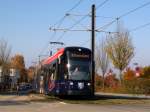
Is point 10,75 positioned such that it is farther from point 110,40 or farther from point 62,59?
point 62,59

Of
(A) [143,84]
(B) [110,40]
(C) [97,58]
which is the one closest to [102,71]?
(C) [97,58]

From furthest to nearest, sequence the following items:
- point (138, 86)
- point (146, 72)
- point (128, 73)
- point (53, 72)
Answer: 1. point (128, 73)
2. point (146, 72)
3. point (138, 86)
4. point (53, 72)

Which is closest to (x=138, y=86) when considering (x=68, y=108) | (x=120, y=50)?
(x=120, y=50)

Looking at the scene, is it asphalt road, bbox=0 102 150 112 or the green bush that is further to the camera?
the green bush

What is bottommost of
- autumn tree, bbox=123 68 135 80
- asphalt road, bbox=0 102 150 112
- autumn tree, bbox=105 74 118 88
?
asphalt road, bbox=0 102 150 112

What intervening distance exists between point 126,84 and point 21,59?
79.4 m

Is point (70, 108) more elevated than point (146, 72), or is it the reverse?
point (146, 72)

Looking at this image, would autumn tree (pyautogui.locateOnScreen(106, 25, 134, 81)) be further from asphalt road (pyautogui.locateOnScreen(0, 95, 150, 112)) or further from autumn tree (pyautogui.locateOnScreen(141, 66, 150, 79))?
asphalt road (pyautogui.locateOnScreen(0, 95, 150, 112))

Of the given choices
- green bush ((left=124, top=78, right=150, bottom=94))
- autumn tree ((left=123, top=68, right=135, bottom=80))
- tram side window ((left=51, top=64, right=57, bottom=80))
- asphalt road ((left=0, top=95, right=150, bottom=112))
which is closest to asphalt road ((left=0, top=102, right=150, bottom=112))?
asphalt road ((left=0, top=95, right=150, bottom=112))

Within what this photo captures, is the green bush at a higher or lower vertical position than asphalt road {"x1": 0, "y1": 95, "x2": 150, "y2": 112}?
higher

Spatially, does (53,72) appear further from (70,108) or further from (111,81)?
(111,81)

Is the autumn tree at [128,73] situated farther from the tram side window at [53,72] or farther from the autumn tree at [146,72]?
the tram side window at [53,72]

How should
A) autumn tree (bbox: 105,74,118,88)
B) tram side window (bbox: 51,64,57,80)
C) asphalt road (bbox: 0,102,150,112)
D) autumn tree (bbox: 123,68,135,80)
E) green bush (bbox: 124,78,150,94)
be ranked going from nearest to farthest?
asphalt road (bbox: 0,102,150,112)
tram side window (bbox: 51,64,57,80)
green bush (bbox: 124,78,150,94)
autumn tree (bbox: 105,74,118,88)
autumn tree (bbox: 123,68,135,80)

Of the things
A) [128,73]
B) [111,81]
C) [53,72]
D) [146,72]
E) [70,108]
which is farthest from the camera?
[128,73]
